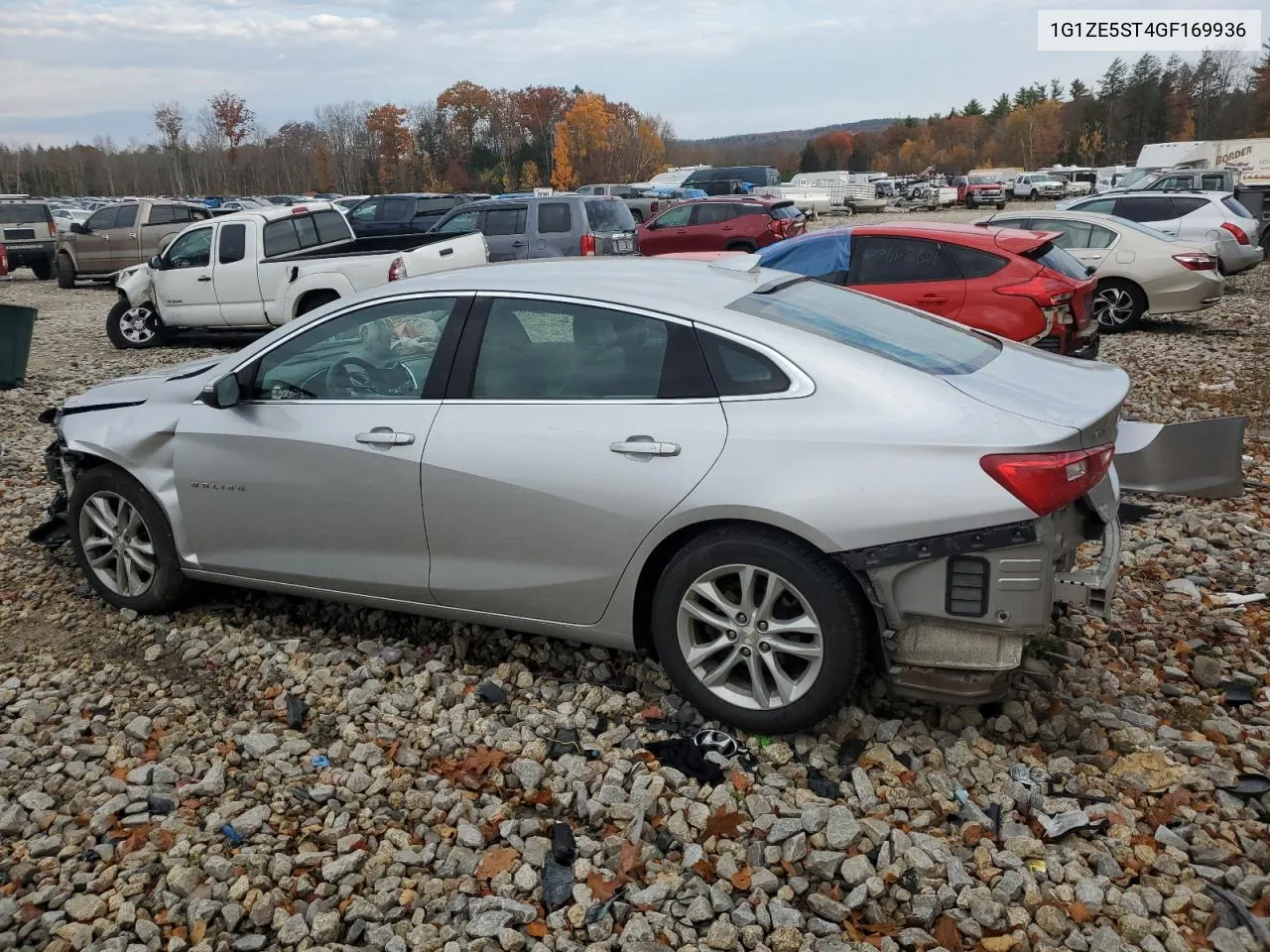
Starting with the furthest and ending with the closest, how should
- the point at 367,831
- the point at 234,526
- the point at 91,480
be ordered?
the point at 91,480
the point at 234,526
the point at 367,831

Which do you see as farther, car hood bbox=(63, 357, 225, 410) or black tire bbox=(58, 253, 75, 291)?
black tire bbox=(58, 253, 75, 291)

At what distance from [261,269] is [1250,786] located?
12055 mm

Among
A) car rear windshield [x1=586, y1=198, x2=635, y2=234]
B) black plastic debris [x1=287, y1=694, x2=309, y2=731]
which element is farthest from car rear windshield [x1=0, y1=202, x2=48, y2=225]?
black plastic debris [x1=287, y1=694, x2=309, y2=731]

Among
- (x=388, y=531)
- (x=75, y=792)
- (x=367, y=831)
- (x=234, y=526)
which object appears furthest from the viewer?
(x=234, y=526)

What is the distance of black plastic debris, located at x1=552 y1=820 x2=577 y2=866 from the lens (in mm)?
3139

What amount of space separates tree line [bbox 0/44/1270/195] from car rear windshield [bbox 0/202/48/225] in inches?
2654

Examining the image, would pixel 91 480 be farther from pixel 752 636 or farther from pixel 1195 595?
pixel 1195 595

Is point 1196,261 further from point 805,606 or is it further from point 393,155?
point 393,155

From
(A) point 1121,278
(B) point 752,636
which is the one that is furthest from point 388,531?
(A) point 1121,278

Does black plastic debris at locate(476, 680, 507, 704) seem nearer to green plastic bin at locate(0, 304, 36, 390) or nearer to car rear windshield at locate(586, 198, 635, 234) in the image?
green plastic bin at locate(0, 304, 36, 390)

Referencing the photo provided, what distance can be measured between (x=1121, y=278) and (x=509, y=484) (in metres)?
11.4

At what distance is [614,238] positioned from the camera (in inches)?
645

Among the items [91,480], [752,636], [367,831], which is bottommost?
[367,831]

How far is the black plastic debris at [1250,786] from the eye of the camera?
329 cm
